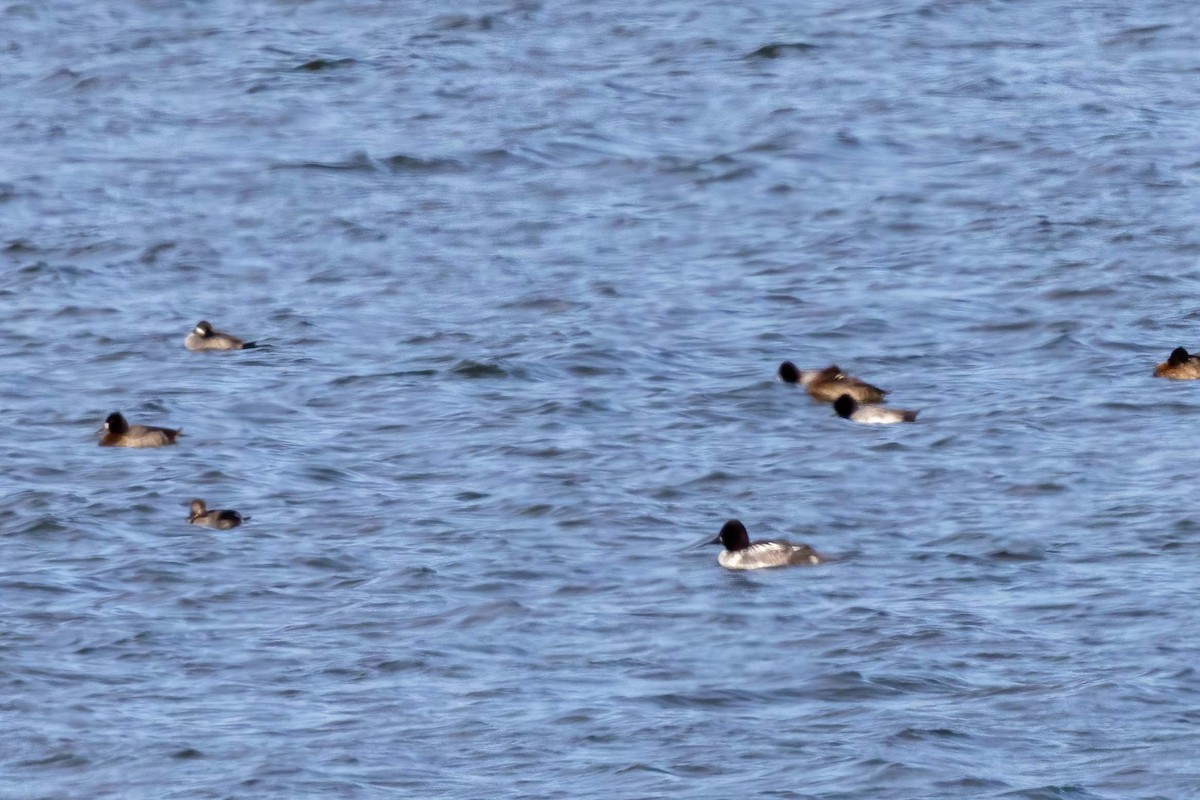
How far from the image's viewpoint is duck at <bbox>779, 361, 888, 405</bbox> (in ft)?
61.5

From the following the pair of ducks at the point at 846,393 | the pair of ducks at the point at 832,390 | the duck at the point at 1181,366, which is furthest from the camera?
the duck at the point at 1181,366

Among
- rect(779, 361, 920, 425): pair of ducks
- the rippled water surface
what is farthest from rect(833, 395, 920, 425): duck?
the rippled water surface

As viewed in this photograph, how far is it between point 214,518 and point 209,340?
14.7 feet

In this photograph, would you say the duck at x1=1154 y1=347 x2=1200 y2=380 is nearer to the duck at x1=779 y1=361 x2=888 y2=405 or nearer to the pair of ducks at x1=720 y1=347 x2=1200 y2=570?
the pair of ducks at x1=720 y1=347 x2=1200 y2=570

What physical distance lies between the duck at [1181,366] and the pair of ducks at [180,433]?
7093 millimetres

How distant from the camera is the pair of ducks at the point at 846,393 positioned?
60.1ft

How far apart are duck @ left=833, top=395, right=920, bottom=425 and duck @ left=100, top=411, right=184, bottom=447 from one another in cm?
495

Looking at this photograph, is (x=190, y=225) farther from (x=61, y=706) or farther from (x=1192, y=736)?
(x=1192, y=736)

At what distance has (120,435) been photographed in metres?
18.3

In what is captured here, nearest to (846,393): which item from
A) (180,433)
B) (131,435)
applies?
(180,433)

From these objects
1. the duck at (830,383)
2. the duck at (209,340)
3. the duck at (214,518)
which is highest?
the duck at (214,518)

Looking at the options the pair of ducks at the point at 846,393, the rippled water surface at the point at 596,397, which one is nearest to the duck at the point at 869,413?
the pair of ducks at the point at 846,393

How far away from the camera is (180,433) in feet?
61.1

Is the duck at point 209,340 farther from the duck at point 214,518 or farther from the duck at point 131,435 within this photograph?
the duck at point 214,518
